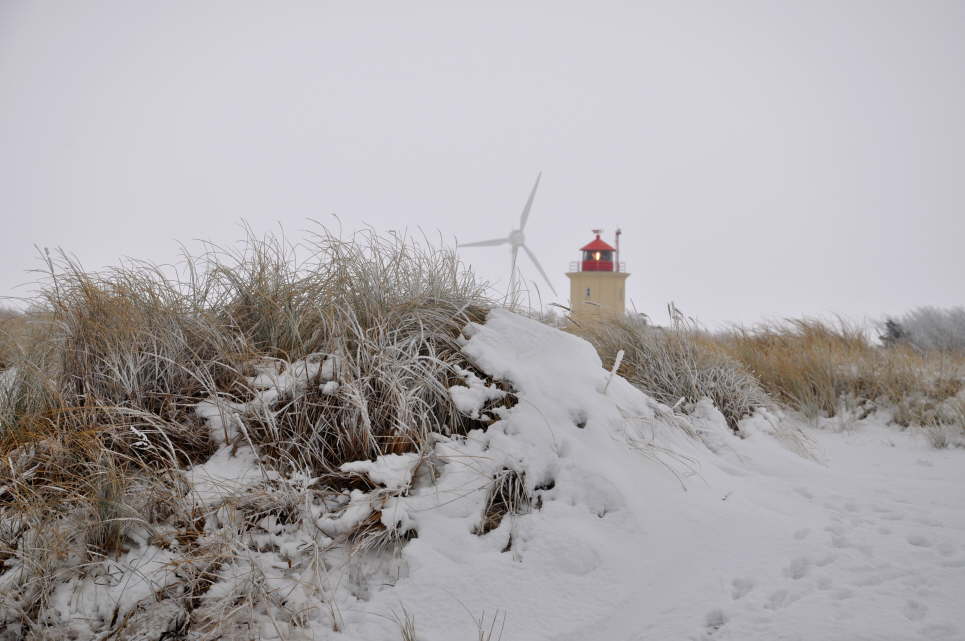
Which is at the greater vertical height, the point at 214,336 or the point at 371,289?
the point at 371,289

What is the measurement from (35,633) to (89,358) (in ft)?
4.88

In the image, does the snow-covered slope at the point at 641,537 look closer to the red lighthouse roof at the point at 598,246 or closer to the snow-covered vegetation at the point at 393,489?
the snow-covered vegetation at the point at 393,489

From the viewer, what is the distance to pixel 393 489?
2.54 meters

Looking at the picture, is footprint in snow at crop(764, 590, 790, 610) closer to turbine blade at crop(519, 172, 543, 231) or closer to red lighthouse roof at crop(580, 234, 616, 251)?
turbine blade at crop(519, 172, 543, 231)

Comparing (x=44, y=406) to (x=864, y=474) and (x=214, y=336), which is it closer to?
(x=214, y=336)

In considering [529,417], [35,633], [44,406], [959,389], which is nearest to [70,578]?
[35,633]

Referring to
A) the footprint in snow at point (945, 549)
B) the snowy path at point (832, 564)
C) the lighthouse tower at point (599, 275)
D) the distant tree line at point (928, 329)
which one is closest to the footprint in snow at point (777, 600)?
the snowy path at point (832, 564)

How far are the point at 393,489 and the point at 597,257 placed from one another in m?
27.3

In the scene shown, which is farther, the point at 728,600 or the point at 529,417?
the point at 529,417

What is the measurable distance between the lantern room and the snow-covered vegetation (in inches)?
983

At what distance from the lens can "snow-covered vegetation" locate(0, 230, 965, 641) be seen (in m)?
2.10

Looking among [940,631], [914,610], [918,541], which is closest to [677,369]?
[918,541]

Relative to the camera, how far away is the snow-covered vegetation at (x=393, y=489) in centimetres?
210

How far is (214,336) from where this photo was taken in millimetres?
3340
